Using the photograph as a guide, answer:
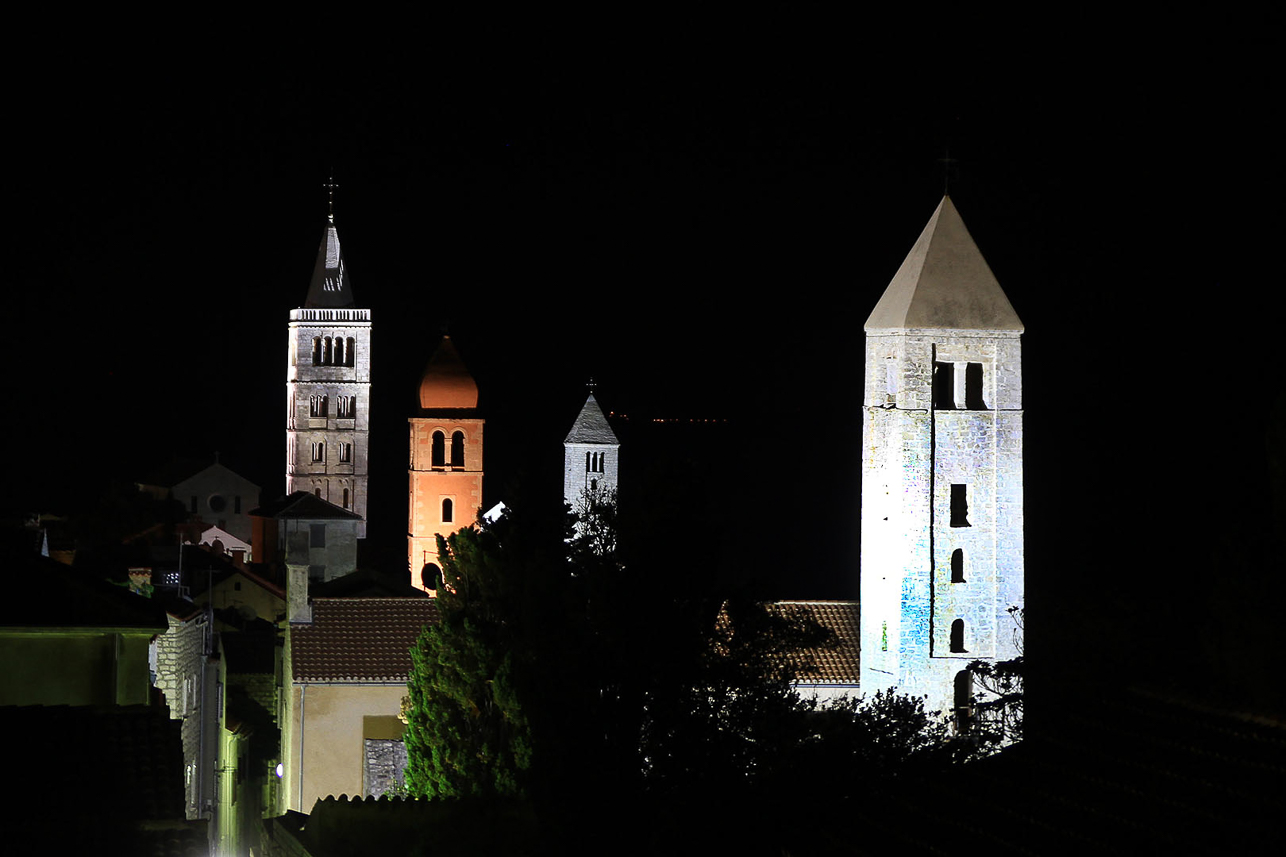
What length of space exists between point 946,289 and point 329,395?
196 feet

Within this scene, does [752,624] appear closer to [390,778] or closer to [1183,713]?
[390,778]

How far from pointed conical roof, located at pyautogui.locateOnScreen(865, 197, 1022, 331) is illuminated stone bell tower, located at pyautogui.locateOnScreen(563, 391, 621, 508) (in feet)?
78.4

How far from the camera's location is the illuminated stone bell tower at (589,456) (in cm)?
5638

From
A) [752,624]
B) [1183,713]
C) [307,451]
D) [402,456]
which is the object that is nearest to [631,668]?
[752,624]

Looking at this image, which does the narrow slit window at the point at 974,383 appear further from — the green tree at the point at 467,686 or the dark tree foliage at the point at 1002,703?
the green tree at the point at 467,686

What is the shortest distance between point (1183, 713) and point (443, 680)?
12.9m

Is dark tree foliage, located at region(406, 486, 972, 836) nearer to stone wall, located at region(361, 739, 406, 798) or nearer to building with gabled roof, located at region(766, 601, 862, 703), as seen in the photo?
stone wall, located at region(361, 739, 406, 798)

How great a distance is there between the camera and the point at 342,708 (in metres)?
28.5

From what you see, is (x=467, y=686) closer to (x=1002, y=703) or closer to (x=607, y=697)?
(x=607, y=697)

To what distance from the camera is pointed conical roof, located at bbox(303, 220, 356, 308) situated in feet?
292

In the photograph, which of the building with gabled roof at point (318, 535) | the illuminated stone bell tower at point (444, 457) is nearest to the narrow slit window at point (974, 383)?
the illuminated stone bell tower at point (444, 457)

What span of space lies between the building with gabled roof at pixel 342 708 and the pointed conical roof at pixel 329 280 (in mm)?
60434

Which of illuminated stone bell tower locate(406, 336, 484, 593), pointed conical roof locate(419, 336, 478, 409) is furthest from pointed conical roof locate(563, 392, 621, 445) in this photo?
pointed conical roof locate(419, 336, 478, 409)

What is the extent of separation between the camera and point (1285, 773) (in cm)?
864
